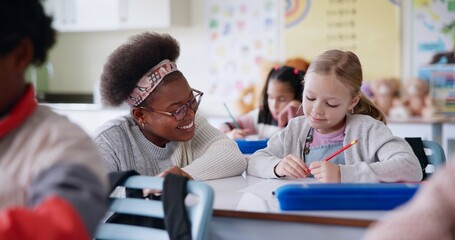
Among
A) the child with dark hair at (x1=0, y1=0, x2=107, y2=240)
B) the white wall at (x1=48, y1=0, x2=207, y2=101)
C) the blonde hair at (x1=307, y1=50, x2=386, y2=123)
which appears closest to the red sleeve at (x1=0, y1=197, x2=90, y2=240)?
the child with dark hair at (x1=0, y1=0, x2=107, y2=240)

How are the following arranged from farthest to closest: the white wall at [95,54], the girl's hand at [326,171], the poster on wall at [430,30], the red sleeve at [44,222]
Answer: the white wall at [95,54] → the poster on wall at [430,30] → the girl's hand at [326,171] → the red sleeve at [44,222]

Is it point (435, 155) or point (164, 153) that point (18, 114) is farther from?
point (435, 155)

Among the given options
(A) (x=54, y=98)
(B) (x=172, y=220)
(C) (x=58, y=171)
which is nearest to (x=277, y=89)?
(B) (x=172, y=220)

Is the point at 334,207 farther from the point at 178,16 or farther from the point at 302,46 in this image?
the point at 178,16

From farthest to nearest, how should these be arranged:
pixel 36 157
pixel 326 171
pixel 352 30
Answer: pixel 352 30 → pixel 326 171 → pixel 36 157

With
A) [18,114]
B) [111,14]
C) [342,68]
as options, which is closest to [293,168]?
[342,68]

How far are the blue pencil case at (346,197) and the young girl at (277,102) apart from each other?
5.24ft

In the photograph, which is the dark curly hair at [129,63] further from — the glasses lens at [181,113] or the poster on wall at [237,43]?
the poster on wall at [237,43]

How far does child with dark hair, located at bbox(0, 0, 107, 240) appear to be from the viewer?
88 centimetres

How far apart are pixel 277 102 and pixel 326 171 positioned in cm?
150

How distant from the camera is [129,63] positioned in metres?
1.93

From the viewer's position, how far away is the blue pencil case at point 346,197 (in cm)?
142

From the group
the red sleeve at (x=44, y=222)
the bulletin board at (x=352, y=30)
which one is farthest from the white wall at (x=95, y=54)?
the red sleeve at (x=44, y=222)

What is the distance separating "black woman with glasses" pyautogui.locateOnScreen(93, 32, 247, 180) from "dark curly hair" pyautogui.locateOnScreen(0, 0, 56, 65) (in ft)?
2.83
